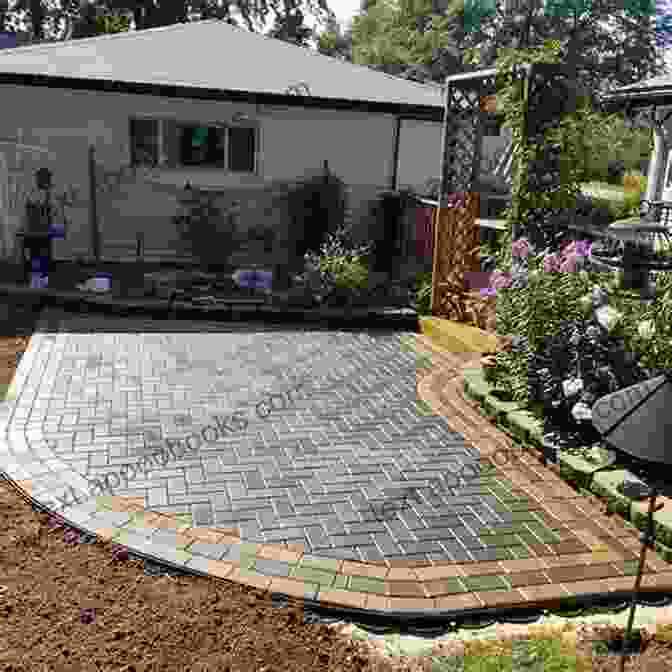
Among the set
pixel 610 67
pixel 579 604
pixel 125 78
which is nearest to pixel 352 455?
pixel 579 604

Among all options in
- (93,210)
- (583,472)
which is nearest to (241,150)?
(93,210)

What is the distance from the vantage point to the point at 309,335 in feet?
31.5

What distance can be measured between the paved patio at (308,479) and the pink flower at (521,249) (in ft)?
4.96

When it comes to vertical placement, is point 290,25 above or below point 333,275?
above

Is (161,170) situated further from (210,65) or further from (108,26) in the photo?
(108,26)

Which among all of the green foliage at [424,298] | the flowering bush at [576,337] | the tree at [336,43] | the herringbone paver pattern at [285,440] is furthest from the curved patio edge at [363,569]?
the tree at [336,43]

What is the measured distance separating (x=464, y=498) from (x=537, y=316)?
1.85 metres

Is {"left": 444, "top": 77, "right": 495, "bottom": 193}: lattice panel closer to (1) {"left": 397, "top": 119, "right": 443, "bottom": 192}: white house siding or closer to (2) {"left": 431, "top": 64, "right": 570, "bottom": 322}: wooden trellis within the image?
(2) {"left": 431, "top": 64, "right": 570, "bottom": 322}: wooden trellis

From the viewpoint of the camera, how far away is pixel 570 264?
6.56 meters

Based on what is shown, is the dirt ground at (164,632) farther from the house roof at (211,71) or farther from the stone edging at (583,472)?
the house roof at (211,71)

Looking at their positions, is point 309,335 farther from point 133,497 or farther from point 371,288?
point 133,497

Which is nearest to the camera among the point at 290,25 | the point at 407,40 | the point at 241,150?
the point at 241,150

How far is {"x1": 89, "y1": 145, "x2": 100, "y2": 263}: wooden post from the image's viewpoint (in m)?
12.2

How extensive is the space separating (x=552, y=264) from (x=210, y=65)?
9.13 metres
